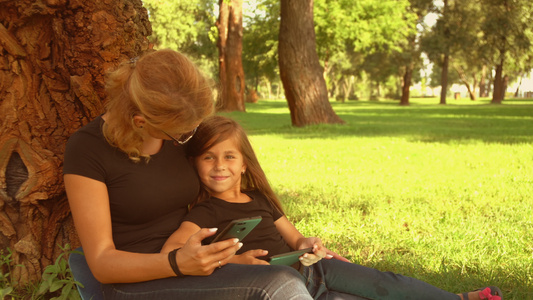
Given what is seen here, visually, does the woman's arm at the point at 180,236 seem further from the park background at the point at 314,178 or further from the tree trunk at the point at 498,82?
the tree trunk at the point at 498,82

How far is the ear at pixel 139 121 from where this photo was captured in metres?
2.35

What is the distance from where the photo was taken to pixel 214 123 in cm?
303

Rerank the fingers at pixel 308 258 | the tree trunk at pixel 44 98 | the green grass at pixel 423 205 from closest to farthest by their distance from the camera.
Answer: the fingers at pixel 308 258 → the tree trunk at pixel 44 98 → the green grass at pixel 423 205

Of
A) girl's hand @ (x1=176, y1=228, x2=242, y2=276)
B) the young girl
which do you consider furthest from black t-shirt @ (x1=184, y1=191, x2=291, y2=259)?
girl's hand @ (x1=176, y1=228, x2=242, y2=276)

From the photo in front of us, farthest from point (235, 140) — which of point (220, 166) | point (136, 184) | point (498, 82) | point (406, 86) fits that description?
point (498, 82)

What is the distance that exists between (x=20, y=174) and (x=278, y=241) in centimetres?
150

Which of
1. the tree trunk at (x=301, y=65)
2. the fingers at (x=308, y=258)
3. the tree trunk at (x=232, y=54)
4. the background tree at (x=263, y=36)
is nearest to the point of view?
the fingers at (x=308, y=258)

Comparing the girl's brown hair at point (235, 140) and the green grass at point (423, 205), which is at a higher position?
the girl's brown hair at point (235, 140)

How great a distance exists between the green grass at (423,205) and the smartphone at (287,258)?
4.19ft

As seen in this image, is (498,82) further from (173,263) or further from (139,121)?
(173,263)

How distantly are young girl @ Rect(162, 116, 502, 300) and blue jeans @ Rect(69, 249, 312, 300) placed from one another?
1.30 ft

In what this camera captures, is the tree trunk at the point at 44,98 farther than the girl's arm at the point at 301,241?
Yes

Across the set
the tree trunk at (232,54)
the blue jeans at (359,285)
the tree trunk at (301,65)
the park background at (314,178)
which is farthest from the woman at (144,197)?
the tree trunk at (232,54)

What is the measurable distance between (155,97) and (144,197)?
52cm
